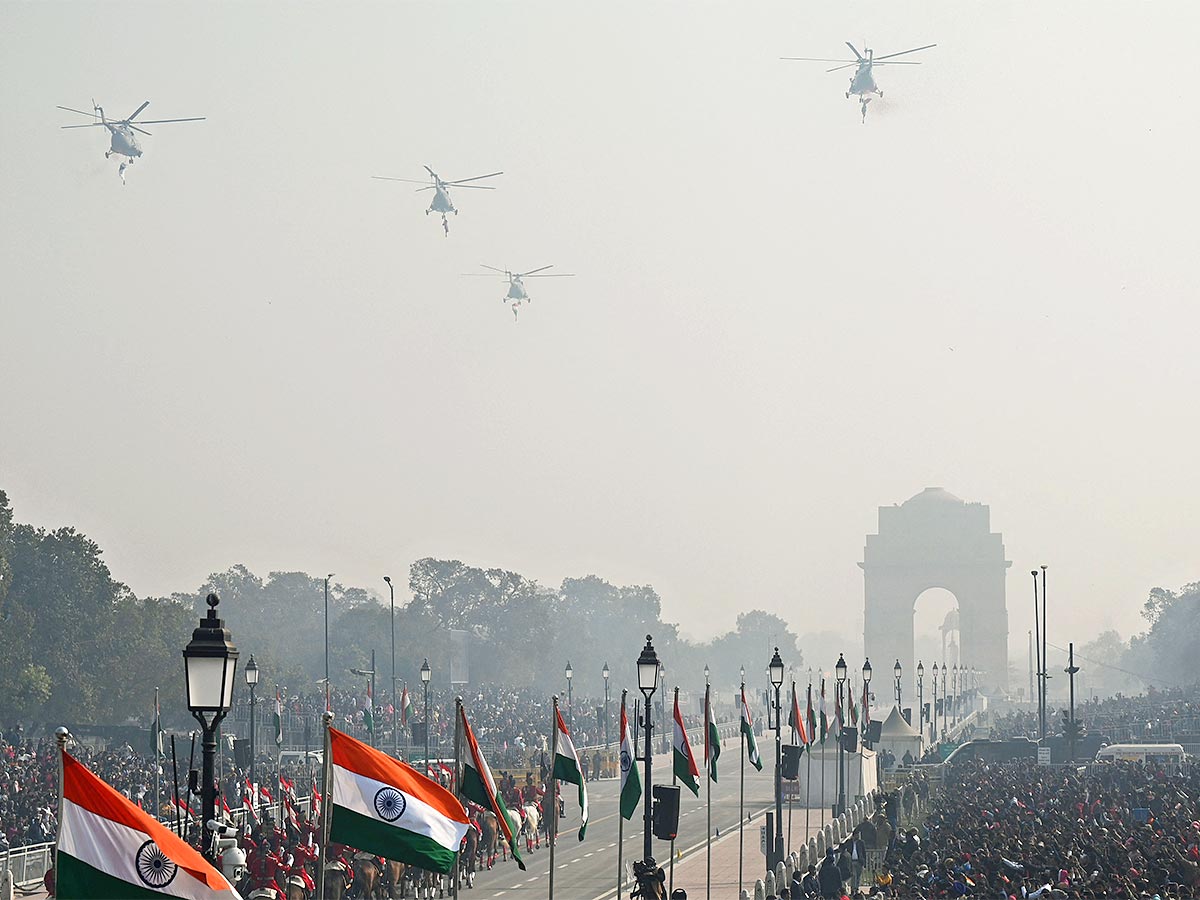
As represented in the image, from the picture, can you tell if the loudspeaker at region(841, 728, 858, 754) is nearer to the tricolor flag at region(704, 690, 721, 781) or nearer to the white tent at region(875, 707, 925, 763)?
the tricolor flag at region(704, 690, 721, 781)

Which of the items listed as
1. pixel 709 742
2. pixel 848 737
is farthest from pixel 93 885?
pixel 848 737

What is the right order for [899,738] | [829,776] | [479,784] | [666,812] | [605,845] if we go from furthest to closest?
[899,738] < [829,776] < [605,845] < [666,812] < [479,784]

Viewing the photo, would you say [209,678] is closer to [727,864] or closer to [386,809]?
[386,809]

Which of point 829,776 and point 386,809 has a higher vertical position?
point 386,809

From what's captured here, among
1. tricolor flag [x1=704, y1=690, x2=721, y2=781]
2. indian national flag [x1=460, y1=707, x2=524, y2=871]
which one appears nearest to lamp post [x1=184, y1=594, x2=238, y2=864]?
indian national flag [x1=460, y1=707, x2=524, y2=871]

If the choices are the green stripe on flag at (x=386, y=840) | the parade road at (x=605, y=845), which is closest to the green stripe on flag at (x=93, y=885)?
the green stripe on flag at (x=386, y=840)

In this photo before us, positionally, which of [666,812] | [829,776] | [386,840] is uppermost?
[386,840]

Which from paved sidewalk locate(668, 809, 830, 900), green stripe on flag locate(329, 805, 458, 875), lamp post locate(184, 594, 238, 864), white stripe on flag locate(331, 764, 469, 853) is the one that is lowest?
paved sidewalk locate(668, 809, 830, 900)
